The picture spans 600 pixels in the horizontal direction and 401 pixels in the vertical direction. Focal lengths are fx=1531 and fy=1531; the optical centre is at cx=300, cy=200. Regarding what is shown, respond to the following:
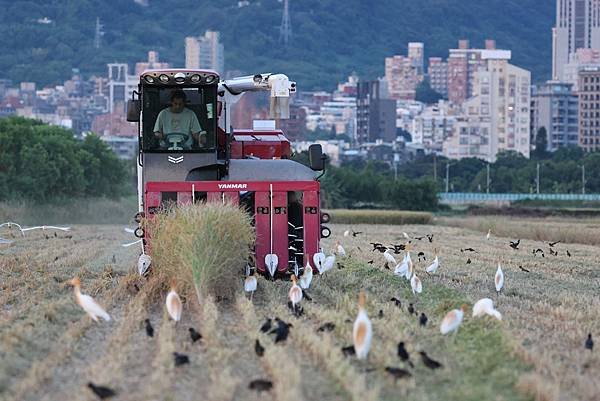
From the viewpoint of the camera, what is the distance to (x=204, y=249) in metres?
17.0

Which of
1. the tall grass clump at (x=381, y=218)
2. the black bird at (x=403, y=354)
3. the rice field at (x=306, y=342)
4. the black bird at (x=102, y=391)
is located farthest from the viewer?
the tall grass clump at (x=381, y=218)

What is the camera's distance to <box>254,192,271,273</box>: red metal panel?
1967 centimetres

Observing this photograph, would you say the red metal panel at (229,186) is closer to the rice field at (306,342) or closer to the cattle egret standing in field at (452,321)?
the rice field at (306,342)

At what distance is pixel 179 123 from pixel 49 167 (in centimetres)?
4111

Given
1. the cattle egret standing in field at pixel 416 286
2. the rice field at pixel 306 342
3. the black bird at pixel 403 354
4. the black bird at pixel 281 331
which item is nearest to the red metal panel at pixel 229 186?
the rice field at pixel 306 342

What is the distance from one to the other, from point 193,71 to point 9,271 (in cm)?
402

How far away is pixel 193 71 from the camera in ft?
67.0

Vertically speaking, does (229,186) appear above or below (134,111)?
below

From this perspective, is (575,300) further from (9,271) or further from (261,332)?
(9,271)

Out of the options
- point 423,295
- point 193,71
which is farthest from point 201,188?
point 423,295

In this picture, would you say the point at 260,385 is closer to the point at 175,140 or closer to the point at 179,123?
the point at 175,140

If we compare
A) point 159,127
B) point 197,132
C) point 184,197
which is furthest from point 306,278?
point 159,127

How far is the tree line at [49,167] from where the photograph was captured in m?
59.0

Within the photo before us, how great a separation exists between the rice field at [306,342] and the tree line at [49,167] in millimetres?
38214
